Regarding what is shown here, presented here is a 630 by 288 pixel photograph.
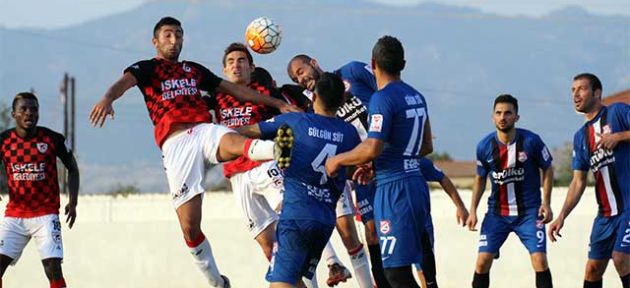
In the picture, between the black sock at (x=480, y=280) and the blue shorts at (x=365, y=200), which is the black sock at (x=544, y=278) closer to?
the black sock at (x=480, y=280)

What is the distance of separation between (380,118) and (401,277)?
1356 mm

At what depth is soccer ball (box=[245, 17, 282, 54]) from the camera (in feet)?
43.7

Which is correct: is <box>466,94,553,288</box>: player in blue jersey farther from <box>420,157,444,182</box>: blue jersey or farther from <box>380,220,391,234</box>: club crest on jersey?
<box>380,220,391,234</box>: club crest on jersey

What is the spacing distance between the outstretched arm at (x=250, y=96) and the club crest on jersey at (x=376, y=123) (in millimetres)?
1505

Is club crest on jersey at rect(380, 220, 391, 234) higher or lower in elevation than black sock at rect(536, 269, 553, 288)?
higher

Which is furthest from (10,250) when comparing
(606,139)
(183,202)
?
(606,139)

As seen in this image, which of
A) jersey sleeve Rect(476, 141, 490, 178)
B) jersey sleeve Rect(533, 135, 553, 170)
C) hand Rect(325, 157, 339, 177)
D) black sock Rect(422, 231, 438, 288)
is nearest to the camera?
hand Rect(325, 157, 339, 177)

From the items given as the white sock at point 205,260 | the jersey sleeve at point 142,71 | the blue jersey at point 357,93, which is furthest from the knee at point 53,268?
the blue jersey at point 357,93

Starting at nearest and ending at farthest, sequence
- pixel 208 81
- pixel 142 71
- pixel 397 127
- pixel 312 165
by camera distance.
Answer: pixel 312 165 < pixel 397 127 < pixel 142 71 < pixel 208 81

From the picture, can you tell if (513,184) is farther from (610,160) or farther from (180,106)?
(180,106)

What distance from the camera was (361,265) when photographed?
42.6ft

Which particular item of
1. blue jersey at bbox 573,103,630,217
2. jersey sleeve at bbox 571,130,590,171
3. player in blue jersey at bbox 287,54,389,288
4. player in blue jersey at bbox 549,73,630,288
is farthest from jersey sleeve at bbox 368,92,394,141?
jersey sleeve at bbox 571,130,590,171

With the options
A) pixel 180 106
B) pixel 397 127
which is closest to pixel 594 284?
pixel 397 127

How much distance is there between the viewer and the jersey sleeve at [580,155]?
530 inches
